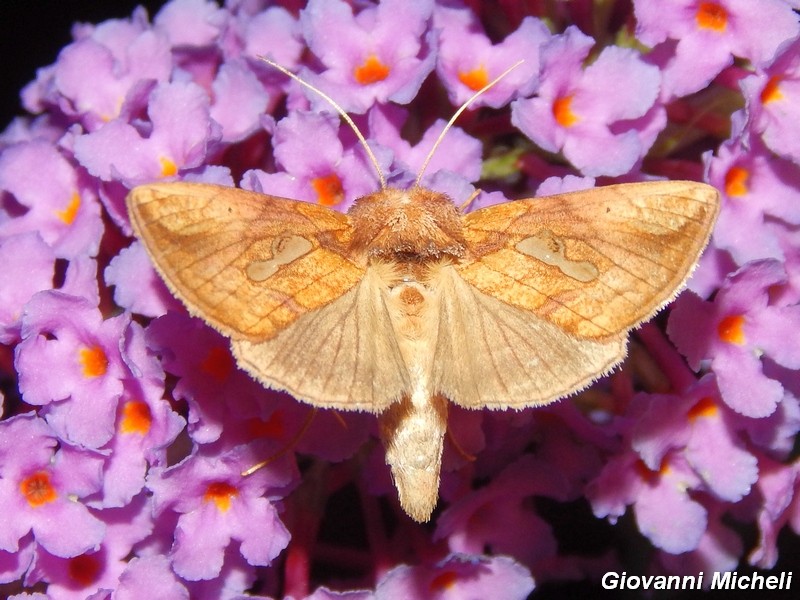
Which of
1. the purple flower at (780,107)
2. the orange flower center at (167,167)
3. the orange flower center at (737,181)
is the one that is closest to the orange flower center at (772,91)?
the purple flower at (780,107)

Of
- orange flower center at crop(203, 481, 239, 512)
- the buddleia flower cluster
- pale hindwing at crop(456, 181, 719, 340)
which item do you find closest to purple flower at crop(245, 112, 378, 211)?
the buddleia flower cluster

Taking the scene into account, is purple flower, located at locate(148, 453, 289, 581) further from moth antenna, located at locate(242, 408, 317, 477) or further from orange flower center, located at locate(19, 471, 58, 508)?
orange flower center, located at locate(19, 471, 58, 508)

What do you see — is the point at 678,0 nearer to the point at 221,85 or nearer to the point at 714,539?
the point at 221,85

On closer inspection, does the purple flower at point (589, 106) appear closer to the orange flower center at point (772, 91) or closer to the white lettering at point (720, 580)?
the orange flower center at point (772, 91)

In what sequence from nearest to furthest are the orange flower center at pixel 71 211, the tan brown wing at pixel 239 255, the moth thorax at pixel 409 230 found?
the tan brown wing at pixel 239 255
the moth thorax at pixel 409 230
the orange flower center at pixel 71 211

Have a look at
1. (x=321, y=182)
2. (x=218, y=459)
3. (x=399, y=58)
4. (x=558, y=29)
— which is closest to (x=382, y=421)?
(x=218, y=459)

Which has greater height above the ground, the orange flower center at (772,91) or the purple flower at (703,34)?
the purple flower at (703,34)

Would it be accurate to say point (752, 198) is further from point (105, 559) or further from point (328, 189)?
point (105, 559)
